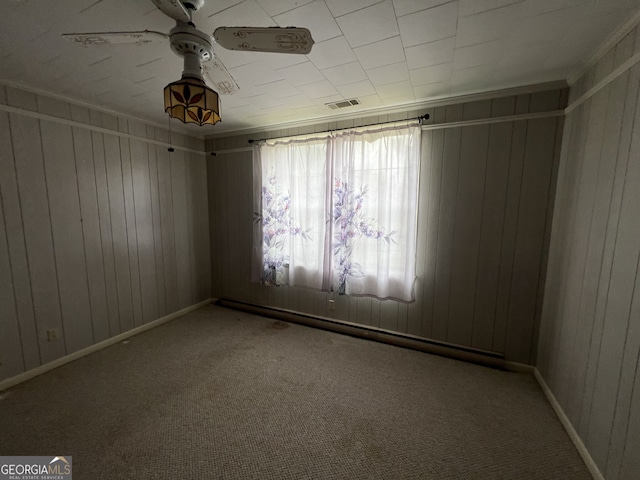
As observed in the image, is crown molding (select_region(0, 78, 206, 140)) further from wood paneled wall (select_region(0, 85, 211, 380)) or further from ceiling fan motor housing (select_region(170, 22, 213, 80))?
ceiling fan motor housing (select_region(170, 22, 213, 80))

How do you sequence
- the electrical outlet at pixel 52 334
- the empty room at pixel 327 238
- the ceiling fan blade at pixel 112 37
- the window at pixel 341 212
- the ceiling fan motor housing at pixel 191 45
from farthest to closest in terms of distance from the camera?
the window at pixel 341 212 → the electrical outlet at pixel 52 334 → the empty room at pixel 327 238 → the ceiling fan motor housing at pixel 191 45 → the ceiling fan blade at pixel 112 37

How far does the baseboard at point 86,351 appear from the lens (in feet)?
6.67

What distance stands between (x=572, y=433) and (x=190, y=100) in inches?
110

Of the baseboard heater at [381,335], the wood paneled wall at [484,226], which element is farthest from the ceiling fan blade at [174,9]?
the baseboard heater at [381,335]

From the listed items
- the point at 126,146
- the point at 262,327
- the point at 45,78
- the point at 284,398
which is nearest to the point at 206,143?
the point at 126,146

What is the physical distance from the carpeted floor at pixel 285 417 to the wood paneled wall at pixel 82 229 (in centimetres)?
40

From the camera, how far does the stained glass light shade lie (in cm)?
111

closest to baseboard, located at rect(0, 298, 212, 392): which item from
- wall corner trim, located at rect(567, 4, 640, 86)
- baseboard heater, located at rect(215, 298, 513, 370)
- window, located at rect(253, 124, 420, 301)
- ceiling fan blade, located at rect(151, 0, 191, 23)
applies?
baseboard heater, located at rect(215, 298, 513, 370)

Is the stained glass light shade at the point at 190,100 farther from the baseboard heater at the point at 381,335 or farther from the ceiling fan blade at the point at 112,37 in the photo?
the baseboard heater at the point at 381,335

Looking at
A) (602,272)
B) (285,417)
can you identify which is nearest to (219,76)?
(285,417)

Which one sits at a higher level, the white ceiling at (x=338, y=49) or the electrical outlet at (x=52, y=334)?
the white ceiling at (x=338, y=49)

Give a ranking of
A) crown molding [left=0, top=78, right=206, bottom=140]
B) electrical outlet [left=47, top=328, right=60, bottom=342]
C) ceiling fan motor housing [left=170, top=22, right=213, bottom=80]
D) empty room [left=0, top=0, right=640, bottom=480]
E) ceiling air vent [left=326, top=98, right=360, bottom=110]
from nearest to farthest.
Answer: ceiling fan motor housing [left=170, top=22, right=213, bottom=80]
empty room [left=0, top=0, right=640, bottom=480]
crown molding [left=0, top=78, right=206, bottom=140]
electrical outlet [left=47, top=328, right=60, bottom=342]
ceiling air vent [left=326, top=98, right=360, bottom=110]

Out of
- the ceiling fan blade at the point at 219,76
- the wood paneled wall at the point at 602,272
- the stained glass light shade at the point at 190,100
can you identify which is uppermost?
the ceiling fan blade at the point at 219,76

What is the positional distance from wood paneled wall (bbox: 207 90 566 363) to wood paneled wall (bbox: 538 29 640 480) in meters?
0.18
